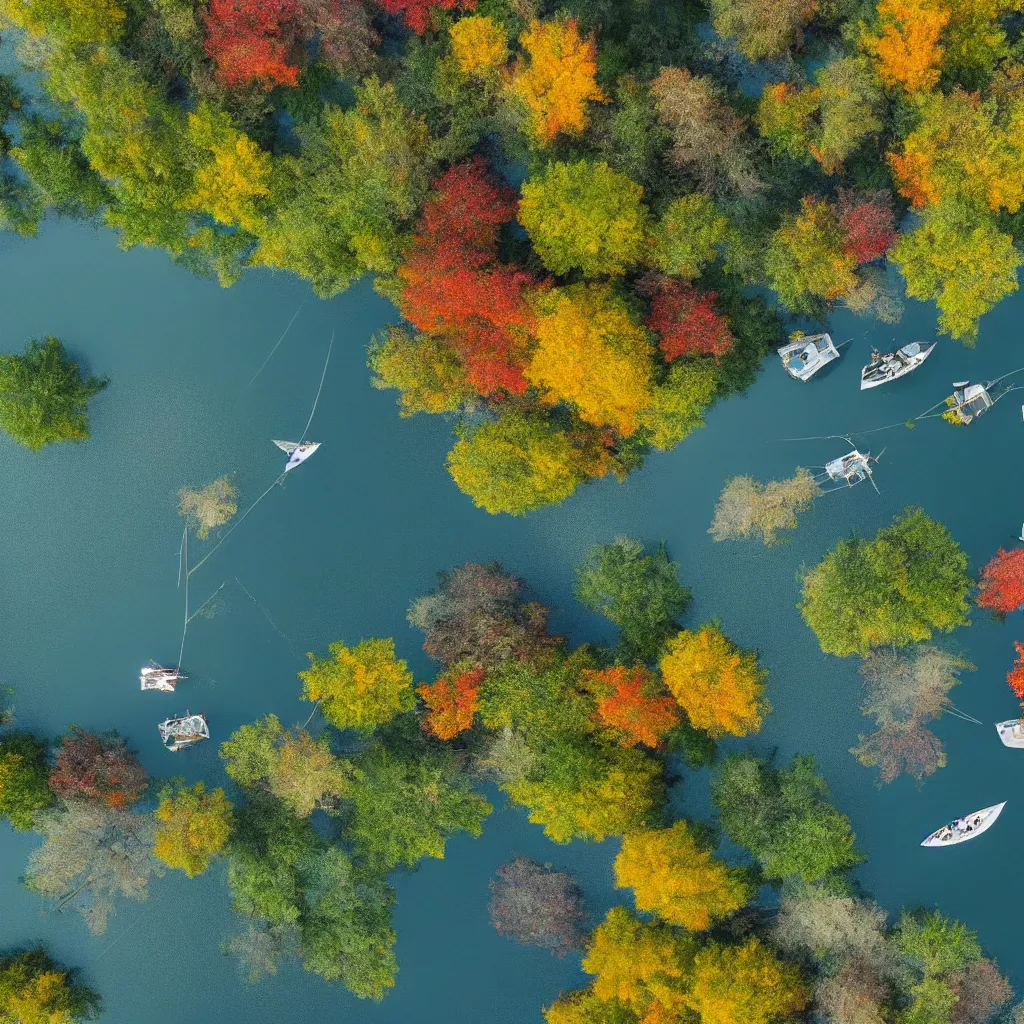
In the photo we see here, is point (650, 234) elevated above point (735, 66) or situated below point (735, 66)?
below

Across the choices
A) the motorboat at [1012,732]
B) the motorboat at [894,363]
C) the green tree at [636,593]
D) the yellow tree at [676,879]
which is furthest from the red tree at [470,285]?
the motorboat at [1012,732]

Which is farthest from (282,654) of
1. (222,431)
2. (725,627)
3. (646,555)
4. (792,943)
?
(792,943)

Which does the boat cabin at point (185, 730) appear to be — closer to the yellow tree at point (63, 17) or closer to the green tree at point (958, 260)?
the yellow tree at point (63, 17)

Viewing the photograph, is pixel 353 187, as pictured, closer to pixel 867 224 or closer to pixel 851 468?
pixel 867 224

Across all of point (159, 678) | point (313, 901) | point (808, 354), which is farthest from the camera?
point (159, 678)

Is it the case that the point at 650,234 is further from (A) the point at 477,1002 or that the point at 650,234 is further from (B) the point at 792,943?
(A) the point at 477,1002

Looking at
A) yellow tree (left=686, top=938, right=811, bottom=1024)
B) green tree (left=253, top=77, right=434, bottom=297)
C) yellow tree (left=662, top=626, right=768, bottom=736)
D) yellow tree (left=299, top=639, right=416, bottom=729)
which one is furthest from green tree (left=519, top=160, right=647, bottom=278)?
yellow tree (left=686, top=938, right=811, bottom=1024)

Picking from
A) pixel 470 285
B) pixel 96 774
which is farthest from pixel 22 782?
pixel 470 285
